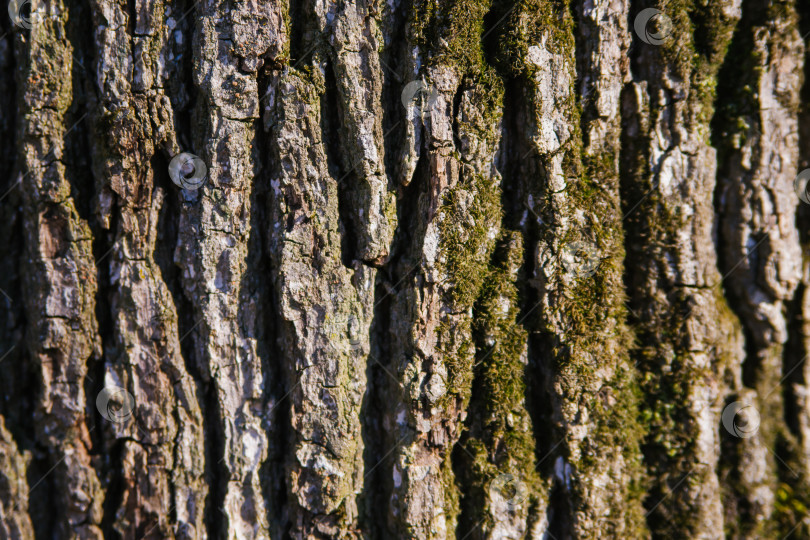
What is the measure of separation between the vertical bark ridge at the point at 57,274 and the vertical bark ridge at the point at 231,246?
0.42 metres

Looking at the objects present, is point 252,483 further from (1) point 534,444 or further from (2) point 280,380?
(1) point 534,444

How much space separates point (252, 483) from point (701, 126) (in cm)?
212

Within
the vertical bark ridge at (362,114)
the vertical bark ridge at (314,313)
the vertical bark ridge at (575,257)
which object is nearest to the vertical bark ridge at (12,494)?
the vertical bark ridge at (314,313)

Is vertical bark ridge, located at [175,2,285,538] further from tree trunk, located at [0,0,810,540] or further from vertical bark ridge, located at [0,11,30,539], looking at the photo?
vertical bark ridge, located at [0,11,30,539]

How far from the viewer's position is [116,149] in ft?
5.47

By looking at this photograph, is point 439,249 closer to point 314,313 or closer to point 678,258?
point 314,313

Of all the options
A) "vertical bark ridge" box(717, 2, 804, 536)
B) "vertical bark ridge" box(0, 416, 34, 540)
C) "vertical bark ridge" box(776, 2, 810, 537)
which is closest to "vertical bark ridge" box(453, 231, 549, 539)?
"vertical bark ridge" box(717, 2, 804, 536)

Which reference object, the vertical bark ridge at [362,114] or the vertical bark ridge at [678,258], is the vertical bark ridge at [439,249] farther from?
the vertical bark ridge at [678,258]

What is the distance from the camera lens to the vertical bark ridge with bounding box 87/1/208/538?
166 cm

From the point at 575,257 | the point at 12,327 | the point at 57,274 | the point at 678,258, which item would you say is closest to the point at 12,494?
the point at 12,327

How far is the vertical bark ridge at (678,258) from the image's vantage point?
1.80 metres

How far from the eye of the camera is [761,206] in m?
1.88

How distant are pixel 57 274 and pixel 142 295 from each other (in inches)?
13.5

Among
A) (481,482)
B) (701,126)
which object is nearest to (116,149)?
(481,482)
